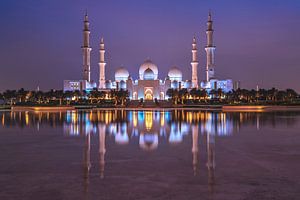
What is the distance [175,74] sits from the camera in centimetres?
6034

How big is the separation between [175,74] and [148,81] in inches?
215

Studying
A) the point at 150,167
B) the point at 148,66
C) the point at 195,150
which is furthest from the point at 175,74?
the point at 150,167

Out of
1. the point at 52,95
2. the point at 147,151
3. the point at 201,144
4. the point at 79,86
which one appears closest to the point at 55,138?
the point at 147,151

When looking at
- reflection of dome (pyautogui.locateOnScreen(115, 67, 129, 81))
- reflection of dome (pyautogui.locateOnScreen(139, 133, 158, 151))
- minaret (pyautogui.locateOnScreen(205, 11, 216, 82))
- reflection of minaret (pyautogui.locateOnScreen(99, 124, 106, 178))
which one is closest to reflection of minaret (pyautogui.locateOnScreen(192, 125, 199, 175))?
reflection of dome (pyautogui.locateOnScreen(139, 133, 158, 151))

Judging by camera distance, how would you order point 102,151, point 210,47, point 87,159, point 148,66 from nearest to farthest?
point 87,159 < point 102,151 < point 210,47 < point 148,66

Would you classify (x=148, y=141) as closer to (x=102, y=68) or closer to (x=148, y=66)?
(x=102, y=68)

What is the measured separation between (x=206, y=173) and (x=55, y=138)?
6231 mm

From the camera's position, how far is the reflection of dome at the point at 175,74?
6019cm

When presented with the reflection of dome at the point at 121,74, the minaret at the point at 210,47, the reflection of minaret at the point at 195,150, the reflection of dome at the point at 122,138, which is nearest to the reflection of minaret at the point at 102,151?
the reflection of dome at the point at 122,138

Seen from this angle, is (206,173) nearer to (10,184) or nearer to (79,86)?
(10,184)

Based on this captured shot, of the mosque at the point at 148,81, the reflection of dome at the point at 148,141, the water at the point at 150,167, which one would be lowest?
the water at the point at 150,167

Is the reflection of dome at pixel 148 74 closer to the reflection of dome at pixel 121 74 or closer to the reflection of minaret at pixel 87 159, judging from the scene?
the reflection of dome at pixel 121 74

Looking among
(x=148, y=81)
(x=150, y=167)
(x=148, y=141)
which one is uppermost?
(x=148, y=81)

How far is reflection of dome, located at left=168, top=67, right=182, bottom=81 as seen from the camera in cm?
6019
